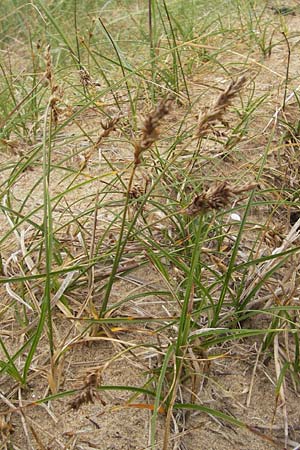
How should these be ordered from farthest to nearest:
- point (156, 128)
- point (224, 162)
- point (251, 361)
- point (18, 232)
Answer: point (224, 162)
point (18, 232)
point (251, 361)
point (156, 128)

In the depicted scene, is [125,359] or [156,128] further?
[125,359]

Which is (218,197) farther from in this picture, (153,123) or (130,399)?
(130,399)

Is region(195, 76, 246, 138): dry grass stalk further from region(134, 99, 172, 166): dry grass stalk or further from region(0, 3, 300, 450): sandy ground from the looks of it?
region(0, 3, 300, 450): sandy ground

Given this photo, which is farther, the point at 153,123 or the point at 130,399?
the point at 130,399

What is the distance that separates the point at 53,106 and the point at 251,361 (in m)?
0.62

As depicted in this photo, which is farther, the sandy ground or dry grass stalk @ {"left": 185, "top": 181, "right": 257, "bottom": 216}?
the sandy ground

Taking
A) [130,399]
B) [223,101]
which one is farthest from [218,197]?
[130,399]

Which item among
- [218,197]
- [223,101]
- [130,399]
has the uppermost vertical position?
[223,101]

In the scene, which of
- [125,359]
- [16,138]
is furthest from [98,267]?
[16,138]

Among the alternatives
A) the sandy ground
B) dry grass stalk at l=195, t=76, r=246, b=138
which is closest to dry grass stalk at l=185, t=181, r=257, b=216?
dry grass stalk at l=195, t=76, r=246, b=138

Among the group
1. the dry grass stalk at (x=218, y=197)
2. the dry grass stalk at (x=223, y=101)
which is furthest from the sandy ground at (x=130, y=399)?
the dry grass stalk at (x=223, y=101)

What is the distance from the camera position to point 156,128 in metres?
0.79

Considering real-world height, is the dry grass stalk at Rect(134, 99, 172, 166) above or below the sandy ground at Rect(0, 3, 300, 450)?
above

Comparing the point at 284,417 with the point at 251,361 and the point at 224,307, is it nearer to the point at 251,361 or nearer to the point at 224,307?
the point at 251,361
